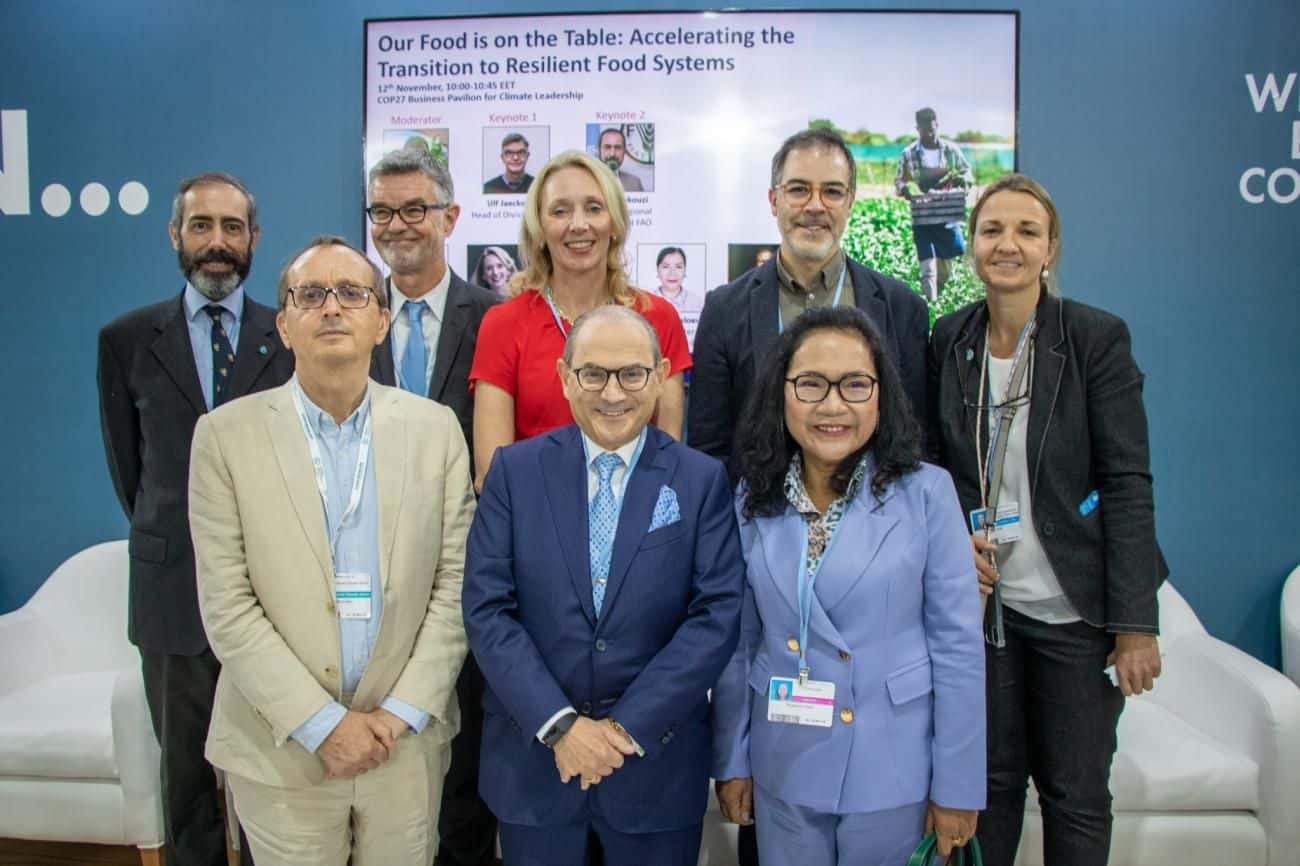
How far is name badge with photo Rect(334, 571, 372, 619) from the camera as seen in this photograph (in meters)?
1.96

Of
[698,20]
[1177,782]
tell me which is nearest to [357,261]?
[698,20]

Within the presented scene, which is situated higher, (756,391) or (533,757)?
(756,391)

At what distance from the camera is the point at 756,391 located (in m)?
2.06

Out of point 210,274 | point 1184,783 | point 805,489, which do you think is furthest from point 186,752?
point 1184,783

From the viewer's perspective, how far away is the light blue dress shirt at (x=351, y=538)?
1984mm

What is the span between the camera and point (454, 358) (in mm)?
2648

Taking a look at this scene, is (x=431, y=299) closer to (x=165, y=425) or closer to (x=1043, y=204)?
(x=165, y=425)

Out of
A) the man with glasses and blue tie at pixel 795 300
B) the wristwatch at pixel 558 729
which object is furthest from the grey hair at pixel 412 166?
the wristwatch at pixel 558 729

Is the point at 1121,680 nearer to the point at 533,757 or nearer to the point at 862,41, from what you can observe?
the point at 533,757

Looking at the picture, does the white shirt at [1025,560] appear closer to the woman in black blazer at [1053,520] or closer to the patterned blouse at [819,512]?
the woman in black blazer at [1053,520]

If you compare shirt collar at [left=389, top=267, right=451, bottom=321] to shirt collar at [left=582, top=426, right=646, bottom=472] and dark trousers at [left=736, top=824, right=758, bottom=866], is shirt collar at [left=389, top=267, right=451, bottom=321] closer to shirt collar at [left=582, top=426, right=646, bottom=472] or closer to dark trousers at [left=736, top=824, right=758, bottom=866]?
shirt collar at [left=582, top=426, right=646, bottom=472]

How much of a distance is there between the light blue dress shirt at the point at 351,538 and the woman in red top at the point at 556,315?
37 cm

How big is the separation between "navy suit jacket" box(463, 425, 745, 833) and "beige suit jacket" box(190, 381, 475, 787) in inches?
7.3

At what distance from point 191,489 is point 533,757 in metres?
0.96
